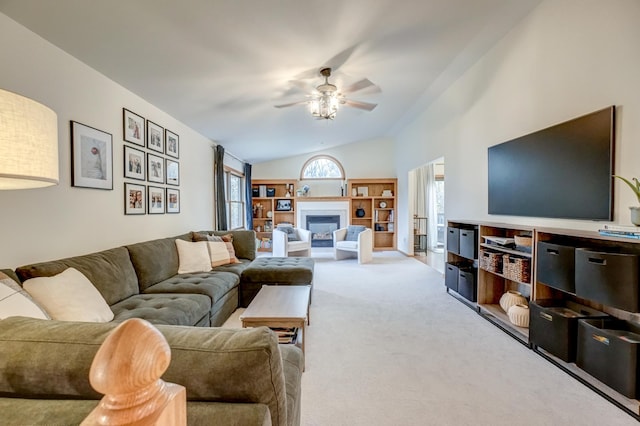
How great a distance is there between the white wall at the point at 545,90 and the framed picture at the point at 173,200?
3.95 m

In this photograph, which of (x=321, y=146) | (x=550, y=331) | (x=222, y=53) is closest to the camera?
(x=550, y=331)

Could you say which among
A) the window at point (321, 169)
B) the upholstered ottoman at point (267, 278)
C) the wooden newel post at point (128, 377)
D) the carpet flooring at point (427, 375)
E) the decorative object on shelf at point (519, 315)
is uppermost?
the window at point (321, 169)

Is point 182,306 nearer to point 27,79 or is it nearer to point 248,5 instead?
point 27,79

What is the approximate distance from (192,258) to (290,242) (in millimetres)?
2979

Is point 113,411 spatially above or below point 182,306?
above

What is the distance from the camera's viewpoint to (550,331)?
2.23m

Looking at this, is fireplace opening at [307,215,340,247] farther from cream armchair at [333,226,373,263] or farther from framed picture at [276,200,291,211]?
cream armchair at [333,226,373,263]

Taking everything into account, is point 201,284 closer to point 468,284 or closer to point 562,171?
point 468,284

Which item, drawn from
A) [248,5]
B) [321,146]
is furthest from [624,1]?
[321,146]

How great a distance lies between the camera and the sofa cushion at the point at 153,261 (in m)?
2.73

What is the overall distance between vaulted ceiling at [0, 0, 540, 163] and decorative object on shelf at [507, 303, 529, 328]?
2711 mm

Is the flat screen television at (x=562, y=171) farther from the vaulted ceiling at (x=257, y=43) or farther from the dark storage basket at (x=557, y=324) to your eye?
the vaulted ceiling at (x=257, y=43)

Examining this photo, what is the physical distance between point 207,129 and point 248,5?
2.87 m

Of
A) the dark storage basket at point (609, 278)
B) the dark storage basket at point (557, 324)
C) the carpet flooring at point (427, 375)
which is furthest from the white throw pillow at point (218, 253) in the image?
the dark storage basket at point (609, 278)
